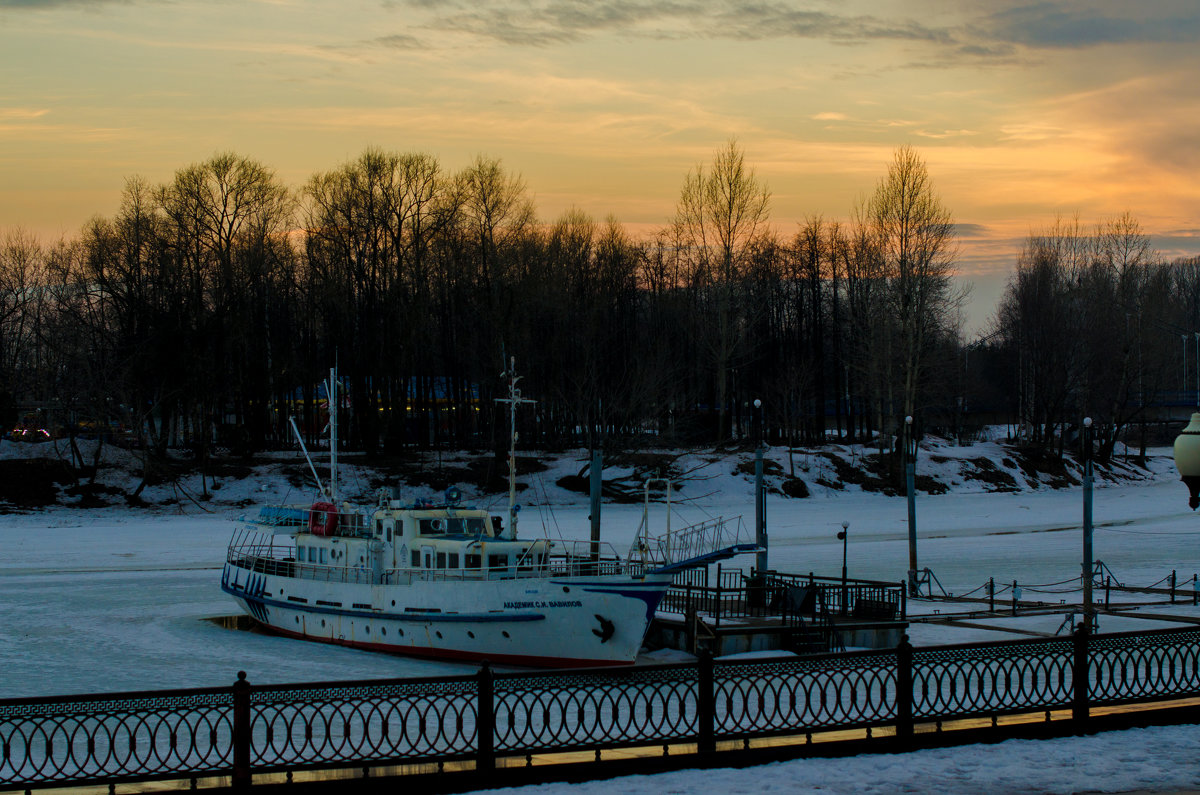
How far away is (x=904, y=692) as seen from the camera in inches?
499

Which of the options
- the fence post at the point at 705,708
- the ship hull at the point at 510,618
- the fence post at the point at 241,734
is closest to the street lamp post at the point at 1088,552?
the ship hull at the point at 510,618

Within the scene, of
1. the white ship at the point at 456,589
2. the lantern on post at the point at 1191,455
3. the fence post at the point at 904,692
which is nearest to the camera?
the lantern on post at the point at 1191,455

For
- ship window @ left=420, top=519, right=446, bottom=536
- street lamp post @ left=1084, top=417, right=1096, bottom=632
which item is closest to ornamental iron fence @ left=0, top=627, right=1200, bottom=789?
street lamp post @ left=1084, top=417, right=1096, bottom=632

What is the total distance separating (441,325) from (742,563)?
38.7 metres

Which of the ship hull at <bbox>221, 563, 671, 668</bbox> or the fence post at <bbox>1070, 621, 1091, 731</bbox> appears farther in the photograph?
the ship hull at <bbox>221, 563, 671, 668</bbox>

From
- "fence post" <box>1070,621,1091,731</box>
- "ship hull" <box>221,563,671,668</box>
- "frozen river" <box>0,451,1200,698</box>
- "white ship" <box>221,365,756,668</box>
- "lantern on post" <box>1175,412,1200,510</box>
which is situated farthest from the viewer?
"white ship" <box>221,365,756,668</box>

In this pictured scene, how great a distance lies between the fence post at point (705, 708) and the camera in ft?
39.0

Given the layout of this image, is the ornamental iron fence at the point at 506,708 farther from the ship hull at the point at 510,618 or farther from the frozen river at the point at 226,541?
the ship hull at the point at 510,618

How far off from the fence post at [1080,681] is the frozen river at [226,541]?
984cm

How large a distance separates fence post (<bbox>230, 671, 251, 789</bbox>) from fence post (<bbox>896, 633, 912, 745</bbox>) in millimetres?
6728

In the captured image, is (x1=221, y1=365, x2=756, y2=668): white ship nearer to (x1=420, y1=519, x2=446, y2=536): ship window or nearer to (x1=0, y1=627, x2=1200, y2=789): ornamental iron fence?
(x1=420, y1=519, x2=446, y2=536): ship window

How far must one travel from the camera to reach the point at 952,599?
29594mm

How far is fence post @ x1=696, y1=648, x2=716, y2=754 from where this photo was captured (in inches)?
468

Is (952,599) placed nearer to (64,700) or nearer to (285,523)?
(285,523)
